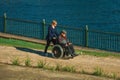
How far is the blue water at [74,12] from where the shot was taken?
176ft

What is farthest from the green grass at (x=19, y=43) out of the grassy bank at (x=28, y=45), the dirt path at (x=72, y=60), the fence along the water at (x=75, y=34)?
the fence along the water at (x=75, y=34)

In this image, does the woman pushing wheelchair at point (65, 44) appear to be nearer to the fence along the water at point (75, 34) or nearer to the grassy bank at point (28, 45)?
the grassy bank at point (28, 45)

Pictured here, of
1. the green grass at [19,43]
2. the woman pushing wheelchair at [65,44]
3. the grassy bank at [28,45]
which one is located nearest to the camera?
the woman pushing wheelchair at [65,44]

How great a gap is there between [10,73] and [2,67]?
1.11 metres

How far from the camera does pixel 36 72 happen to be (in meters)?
13.5

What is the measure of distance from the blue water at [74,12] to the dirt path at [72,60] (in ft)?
97.5

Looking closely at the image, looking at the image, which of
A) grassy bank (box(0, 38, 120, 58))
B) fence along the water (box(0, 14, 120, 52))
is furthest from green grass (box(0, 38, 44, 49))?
fence along the water (box(0, 14, 120, 52))

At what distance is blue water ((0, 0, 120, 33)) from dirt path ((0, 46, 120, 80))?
29.7 meters

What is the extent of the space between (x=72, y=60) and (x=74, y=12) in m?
50.1

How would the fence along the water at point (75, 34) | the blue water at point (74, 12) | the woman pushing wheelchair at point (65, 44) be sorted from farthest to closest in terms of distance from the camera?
the blue water at point (74, 12), the fence along the water at point (75, 34), the woman pushing wheelchair at point (65, 44)

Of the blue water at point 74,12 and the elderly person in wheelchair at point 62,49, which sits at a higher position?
the blue water at point 74,12

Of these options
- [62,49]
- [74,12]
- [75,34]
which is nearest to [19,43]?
[62,49]

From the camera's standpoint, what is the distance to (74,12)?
67.3m

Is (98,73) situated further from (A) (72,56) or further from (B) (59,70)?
(A) (72,56)
